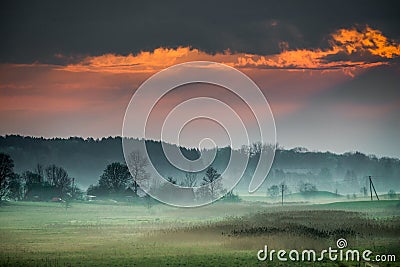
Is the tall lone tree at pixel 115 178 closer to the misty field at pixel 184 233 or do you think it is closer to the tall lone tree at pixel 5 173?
the misty field at pixel 184 233

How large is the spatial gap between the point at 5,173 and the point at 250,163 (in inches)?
832

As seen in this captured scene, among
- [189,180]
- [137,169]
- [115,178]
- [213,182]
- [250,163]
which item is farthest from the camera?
[115,178]

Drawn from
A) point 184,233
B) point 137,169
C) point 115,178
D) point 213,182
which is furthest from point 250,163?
point 184,233

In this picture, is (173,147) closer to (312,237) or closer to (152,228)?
(152,228)

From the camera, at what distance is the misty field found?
99.8 feet

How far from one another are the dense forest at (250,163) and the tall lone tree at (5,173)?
727 mm

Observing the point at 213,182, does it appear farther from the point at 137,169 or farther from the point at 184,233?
the point at 184,233

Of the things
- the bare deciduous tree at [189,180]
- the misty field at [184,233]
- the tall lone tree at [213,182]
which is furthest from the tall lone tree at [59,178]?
the tall lone tree at [213,182]

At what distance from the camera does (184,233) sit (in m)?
37.8

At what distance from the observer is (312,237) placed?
33.7 metres

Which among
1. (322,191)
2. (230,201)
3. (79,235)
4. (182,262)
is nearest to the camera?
(182,262)

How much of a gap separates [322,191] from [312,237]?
121ft

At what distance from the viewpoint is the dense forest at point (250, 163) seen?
184ft

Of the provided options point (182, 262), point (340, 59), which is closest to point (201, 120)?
point (340, 59)
